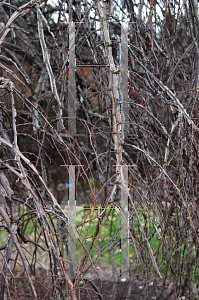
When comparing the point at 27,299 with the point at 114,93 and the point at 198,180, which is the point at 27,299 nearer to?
the point at 198,180

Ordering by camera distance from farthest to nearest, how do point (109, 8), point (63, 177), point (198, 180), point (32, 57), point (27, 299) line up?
point (63, 177)
point (27, 299)
point (32, 57)
point (109, 8)
point (198, 180)

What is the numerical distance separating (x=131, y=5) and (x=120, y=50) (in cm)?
48

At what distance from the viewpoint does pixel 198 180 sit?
1572 millimetres

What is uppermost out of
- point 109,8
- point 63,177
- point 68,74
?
point 109,8

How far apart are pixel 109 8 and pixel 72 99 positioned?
499 millimetres

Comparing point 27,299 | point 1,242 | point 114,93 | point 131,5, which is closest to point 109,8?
point 131,5

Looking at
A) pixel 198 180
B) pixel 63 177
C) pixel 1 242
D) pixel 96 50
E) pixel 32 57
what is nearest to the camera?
pixel 198 180

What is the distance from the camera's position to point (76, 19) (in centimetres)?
201

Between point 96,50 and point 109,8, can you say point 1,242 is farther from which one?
point 109,8

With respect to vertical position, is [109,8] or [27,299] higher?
[109,8]

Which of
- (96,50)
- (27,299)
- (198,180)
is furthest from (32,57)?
(27,299)

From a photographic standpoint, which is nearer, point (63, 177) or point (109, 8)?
point (109, 8)

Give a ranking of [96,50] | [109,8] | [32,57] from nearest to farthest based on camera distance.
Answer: [109,8] < [96,50] < [32,57]

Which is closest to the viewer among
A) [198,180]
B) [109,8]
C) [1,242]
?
[198,180]
